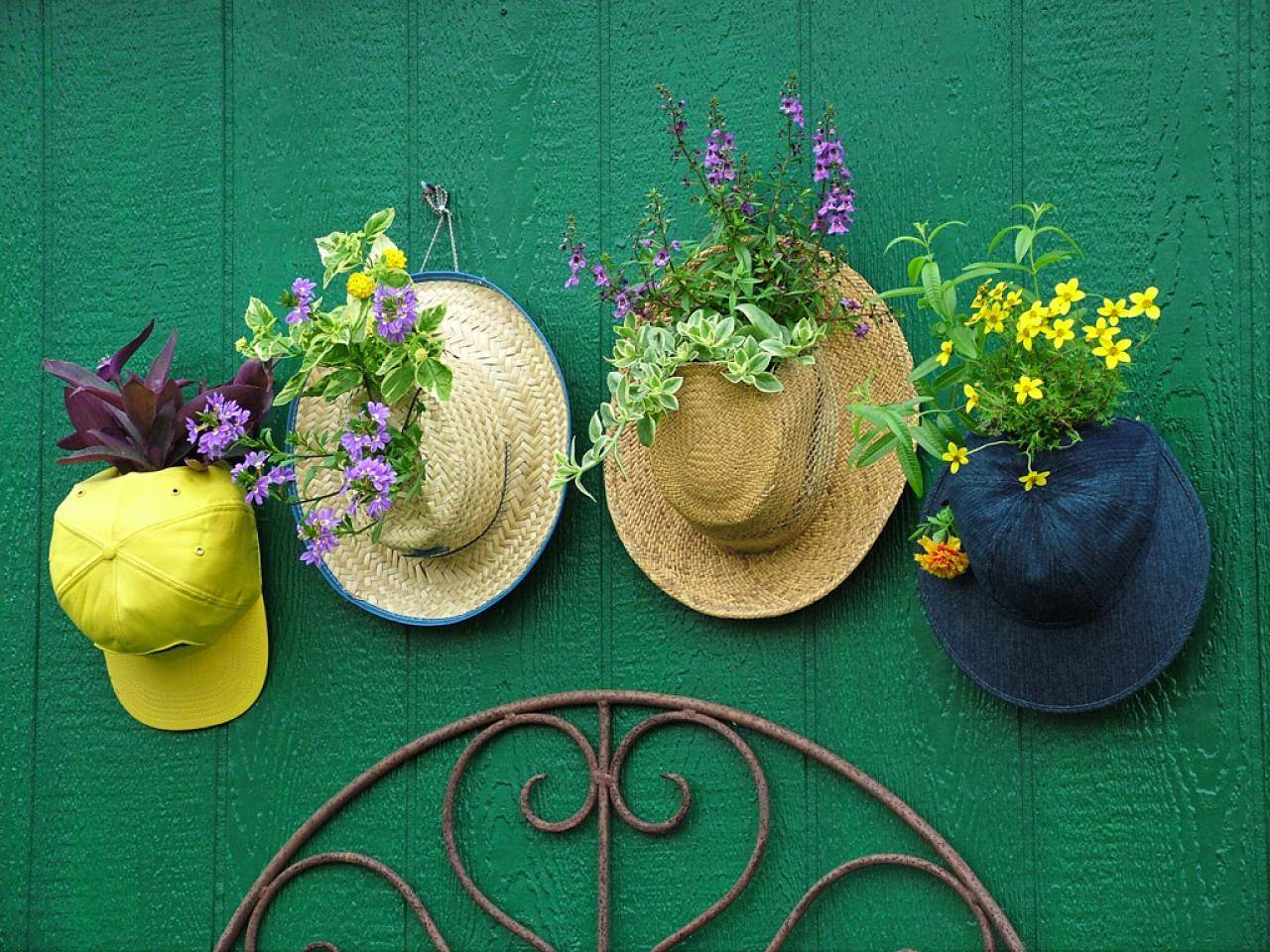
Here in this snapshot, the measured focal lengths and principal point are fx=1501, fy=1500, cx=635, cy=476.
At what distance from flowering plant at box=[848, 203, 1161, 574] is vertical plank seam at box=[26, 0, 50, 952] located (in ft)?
3.96

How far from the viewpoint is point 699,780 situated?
1907mm

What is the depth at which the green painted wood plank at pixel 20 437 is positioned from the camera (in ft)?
7.07

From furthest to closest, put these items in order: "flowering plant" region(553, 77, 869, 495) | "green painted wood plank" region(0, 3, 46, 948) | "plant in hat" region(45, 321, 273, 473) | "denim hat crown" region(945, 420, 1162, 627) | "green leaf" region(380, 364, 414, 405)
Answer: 1. "green painted wood plank" region(0, 3, 46, 948)
2. "plant in hat" region(45, 321, 273, 473)
3. "green leaf" region(380, 364, 414, 405)
4. "flowering plant" region(553, 77, 869, 495)
5. "denim hat crown" region(945, 420, 1162, 627)

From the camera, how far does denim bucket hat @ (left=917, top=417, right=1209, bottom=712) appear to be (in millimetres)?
1599

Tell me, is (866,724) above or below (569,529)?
below

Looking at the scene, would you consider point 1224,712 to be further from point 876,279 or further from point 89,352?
point 89,352

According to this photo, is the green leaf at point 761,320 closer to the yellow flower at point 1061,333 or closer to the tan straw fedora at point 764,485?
the tan straw fedora at point 764,485

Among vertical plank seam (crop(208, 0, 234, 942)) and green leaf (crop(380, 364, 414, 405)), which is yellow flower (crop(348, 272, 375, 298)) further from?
vertical plank seam (crop(208, 0, 234, 942))

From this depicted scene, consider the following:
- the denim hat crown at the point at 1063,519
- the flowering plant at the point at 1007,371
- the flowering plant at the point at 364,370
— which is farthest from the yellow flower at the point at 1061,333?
the flowering plant at the point at 364,370

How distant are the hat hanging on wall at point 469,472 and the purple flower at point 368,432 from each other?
0.26 feet

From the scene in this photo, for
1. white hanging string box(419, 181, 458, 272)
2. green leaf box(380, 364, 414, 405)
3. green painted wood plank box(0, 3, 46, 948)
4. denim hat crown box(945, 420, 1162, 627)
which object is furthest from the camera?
green painted wood plank box(0, 3, 46, 948)

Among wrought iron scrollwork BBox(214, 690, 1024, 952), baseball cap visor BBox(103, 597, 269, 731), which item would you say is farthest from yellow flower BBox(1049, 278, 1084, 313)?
baseball cap visor BBox(103, 597, 269, 731)

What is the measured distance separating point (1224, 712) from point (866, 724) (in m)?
0.42

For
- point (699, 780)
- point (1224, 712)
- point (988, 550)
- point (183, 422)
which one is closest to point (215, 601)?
point (183, 422)
